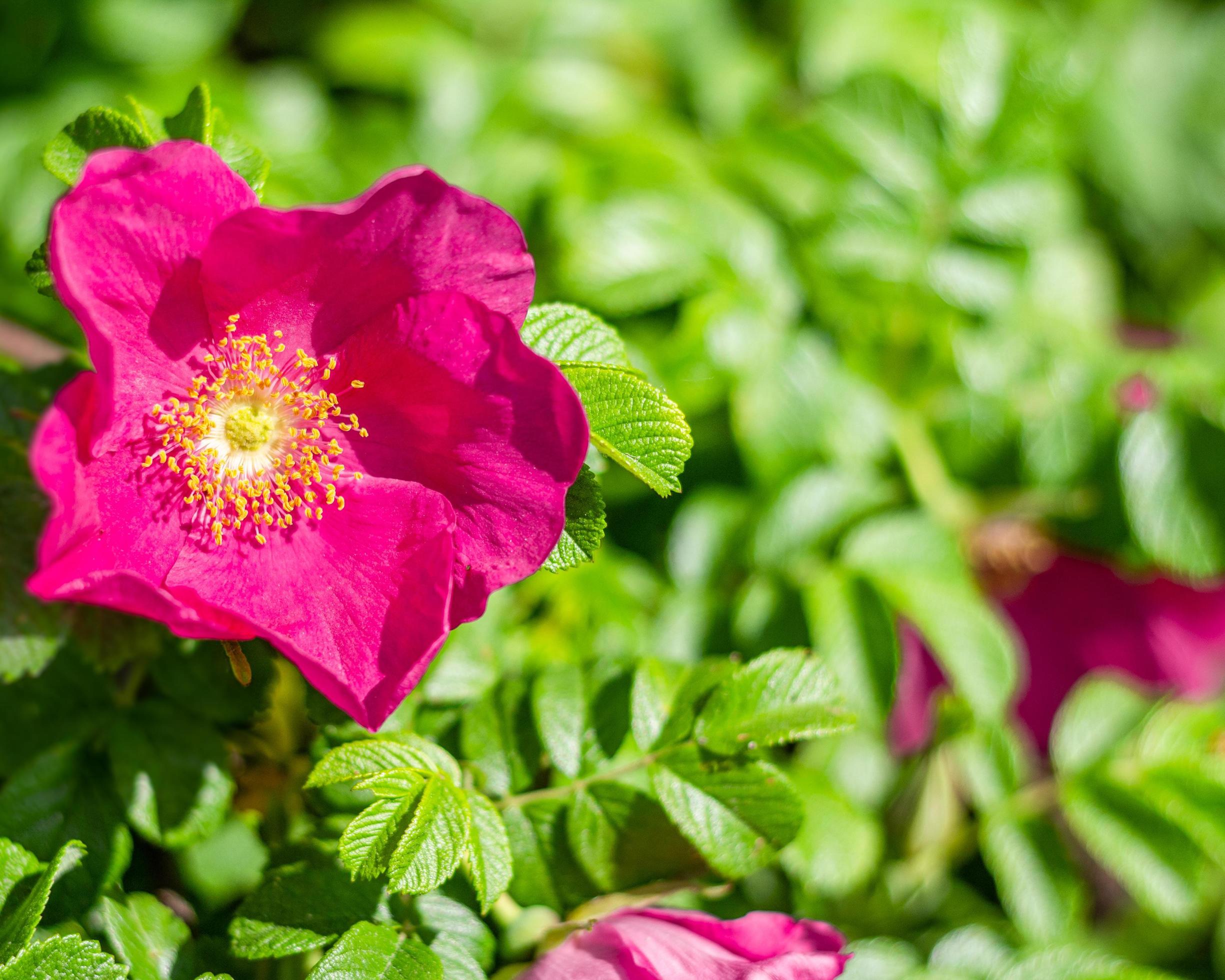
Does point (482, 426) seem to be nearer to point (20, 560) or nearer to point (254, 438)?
point (254, 438)

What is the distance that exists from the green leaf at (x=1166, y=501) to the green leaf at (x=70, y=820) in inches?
45.7

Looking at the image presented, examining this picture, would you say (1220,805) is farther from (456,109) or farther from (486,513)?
(456,109)

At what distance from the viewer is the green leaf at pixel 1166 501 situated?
130 cm

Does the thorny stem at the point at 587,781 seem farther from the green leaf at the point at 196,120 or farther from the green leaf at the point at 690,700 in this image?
the green leaf at the point at 196,120

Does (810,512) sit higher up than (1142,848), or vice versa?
(810,512)

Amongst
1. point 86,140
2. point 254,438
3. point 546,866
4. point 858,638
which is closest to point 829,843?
point 858,638

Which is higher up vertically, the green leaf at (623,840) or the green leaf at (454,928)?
the green leaf at (623,840)

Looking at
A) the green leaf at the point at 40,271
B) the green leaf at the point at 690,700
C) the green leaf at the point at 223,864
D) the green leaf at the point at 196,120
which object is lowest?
the green leaf at the point at 223,864

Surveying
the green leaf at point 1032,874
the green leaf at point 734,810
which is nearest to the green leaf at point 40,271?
the green leaf at point 734,810

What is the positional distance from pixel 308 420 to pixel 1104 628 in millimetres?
1202

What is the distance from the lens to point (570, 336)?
812mm

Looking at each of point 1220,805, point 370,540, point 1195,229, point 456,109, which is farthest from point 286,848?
point 1195,229

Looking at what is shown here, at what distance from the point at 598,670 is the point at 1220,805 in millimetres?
719

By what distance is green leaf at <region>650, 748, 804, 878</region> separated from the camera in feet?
2.72
